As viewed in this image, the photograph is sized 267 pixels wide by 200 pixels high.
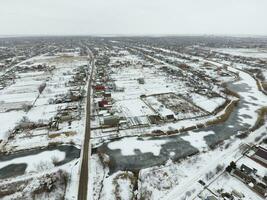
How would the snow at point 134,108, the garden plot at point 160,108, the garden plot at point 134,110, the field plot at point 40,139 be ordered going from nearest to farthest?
the field plot at point 40,139
the garden plot at point 134,110
the garden plot at point 160,108
the snow at point 134,108

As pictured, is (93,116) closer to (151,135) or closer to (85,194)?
(151,135)

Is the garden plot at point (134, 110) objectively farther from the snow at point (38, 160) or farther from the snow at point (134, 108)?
the snow at point (38, 160)

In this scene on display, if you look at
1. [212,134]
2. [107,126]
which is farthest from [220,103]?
[107,126]

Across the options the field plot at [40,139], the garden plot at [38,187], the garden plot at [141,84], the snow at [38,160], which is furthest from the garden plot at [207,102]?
the garden plot at [38,187]

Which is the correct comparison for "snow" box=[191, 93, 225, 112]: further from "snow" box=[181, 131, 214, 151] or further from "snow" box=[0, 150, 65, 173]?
"snow" box=[0, 150, 65, 173]

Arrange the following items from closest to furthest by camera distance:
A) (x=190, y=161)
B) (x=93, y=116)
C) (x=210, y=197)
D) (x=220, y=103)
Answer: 1. (x=210, y=197)
2. (x=190, y=161)
3. (x=93, y=116)
4. (x=220, y=103)

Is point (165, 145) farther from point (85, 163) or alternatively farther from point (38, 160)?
point (38, 160)
